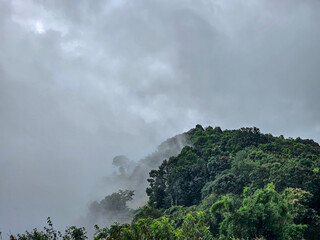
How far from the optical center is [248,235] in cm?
2928

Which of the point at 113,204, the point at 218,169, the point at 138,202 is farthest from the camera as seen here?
the point at 138,202

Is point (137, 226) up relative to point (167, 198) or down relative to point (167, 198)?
down

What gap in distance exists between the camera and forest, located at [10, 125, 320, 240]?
2369 centimetres

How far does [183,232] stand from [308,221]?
19.3 metres

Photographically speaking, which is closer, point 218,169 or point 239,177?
point 239,177

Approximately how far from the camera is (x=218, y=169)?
66.8m

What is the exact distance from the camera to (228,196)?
3766 centimetres

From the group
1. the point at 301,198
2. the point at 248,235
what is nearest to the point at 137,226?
the point at 248,235

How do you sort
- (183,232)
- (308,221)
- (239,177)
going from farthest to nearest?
(239,177) < (308,221) < (183,232)

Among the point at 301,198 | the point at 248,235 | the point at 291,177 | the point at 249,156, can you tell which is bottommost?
the point at 248,235

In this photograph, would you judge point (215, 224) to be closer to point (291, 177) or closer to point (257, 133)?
point (291, 177)

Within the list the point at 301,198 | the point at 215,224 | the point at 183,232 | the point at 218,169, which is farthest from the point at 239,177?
the point at 183,232

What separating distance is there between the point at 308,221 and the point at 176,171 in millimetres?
34896

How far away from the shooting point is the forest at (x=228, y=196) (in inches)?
933
